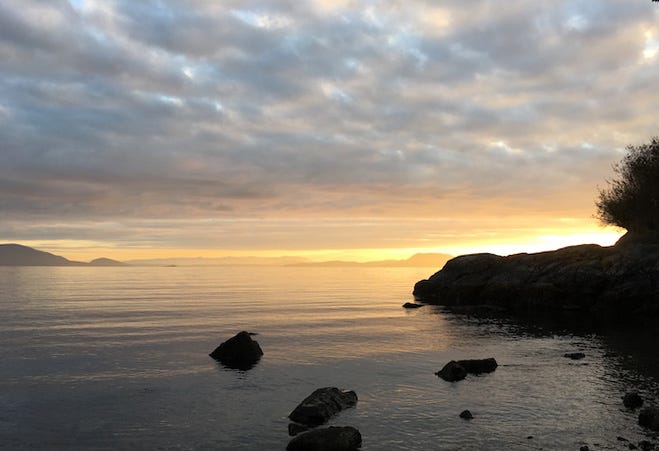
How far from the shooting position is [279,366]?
101 feet

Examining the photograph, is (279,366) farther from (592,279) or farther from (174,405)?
(592,279)

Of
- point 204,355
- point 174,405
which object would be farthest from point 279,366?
point 174,405

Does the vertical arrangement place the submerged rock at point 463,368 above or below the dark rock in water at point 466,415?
above

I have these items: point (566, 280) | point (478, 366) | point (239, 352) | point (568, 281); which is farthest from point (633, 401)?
point (566, 280)

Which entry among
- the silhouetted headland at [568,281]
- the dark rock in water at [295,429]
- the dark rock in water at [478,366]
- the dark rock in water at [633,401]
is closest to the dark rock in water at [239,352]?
the dark rock in water at [295,429]

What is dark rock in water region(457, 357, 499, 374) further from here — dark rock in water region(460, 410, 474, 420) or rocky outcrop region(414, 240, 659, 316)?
rocky outcrop region(414, 240, 659, 316)

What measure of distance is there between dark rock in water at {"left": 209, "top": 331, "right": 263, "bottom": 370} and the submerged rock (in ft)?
40.4

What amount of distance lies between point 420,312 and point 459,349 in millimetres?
28150

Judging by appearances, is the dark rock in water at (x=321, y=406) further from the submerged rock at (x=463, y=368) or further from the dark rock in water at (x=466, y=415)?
the submerged rock at (x=463, y=368)

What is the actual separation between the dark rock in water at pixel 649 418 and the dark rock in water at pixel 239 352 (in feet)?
70.2

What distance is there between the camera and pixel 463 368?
91.1 ft

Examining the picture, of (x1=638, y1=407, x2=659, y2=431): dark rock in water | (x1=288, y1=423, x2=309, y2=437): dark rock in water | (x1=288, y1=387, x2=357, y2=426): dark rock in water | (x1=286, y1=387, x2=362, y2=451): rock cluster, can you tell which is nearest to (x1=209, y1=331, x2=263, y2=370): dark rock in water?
(x1=288, y1=387, x2=357, y2=426): dark rock in water

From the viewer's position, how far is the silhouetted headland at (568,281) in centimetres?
5816

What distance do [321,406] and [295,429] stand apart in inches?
72.8
